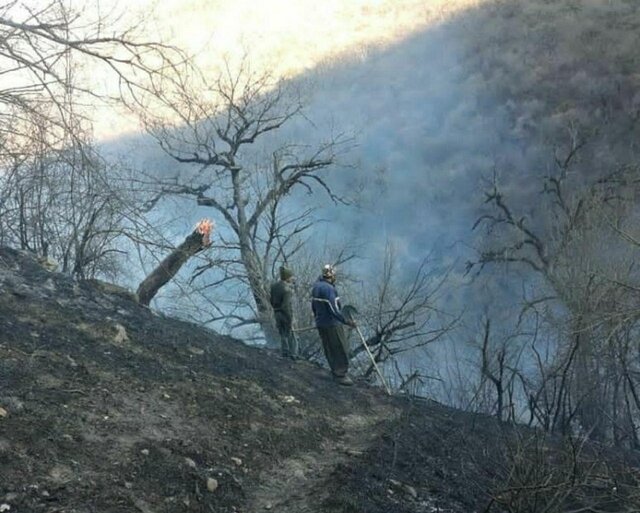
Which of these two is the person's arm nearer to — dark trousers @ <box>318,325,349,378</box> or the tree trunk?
dark trousers @ <box>318,325,349,378</box>

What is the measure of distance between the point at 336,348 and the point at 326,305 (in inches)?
22.7

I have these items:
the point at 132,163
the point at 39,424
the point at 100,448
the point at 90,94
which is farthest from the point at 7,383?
the point at 132,163

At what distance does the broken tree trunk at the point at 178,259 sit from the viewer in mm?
9898

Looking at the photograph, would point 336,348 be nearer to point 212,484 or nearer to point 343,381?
point 343,381

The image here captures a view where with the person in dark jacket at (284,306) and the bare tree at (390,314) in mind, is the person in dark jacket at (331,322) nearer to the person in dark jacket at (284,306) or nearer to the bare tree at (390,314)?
the person in dark jacket at (284,306)

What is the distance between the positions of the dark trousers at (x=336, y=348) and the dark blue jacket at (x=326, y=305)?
3.2 inches

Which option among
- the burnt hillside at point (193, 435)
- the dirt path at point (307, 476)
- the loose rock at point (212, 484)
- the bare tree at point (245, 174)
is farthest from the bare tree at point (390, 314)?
the loose rock at point (212, 484)

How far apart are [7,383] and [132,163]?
10396mm

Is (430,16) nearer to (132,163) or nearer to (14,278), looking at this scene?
(132,163)

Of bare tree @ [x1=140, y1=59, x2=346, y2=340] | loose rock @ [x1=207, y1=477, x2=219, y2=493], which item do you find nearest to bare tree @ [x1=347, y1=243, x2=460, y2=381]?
bare tree @ [x1=140, y1=59, x2=346, y2=340]

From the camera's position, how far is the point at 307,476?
566 cm

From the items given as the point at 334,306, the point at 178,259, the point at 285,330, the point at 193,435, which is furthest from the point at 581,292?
the point at 193,435

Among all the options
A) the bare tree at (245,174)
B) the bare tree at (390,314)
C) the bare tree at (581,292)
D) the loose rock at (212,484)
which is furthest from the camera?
the bare tree at (245,174)

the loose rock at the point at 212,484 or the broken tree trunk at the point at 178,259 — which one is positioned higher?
the broken tree trunk at the point at 178,259
